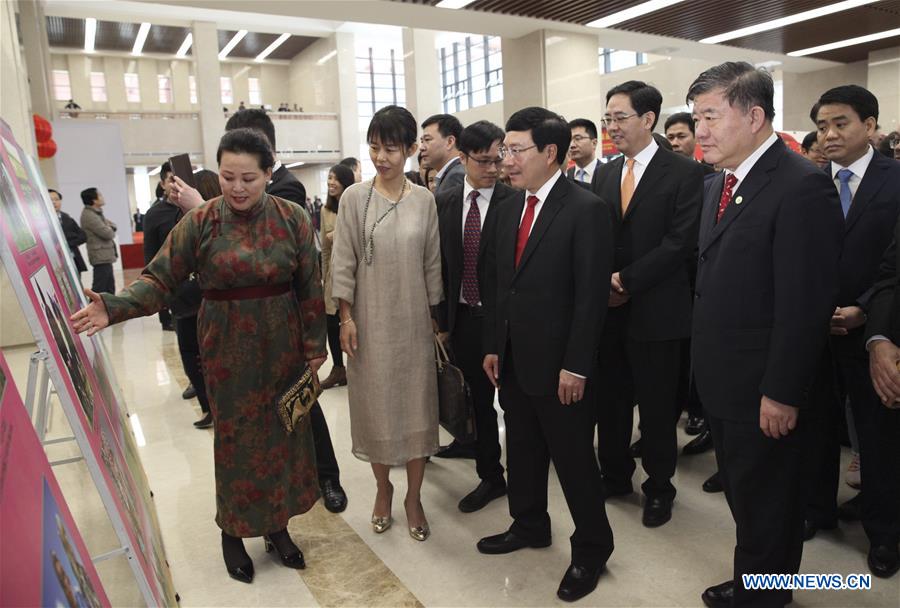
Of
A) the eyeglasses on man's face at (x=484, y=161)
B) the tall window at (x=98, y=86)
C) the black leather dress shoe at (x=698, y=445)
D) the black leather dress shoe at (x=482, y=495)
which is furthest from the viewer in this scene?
the tall window at (x=98, y=86)

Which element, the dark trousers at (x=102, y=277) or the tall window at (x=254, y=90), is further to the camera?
the tall window at (x=254, y=90)

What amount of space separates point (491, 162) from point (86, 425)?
77.4 inches

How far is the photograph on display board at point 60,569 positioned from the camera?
2.43 feet

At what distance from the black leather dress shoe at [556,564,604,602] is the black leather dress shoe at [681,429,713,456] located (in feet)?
4.66

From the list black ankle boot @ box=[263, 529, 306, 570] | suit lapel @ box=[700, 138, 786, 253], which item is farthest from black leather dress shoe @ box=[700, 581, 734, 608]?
black ankle boot @ box=[263, 529, 306, 570]

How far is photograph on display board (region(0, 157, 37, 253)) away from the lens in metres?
1.37

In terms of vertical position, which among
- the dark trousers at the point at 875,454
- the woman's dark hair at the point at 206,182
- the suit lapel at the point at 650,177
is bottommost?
the dark trousers at the point at 875,454

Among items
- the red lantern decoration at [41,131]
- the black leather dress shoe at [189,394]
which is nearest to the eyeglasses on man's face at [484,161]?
the black leather dress shoe at [189,394]

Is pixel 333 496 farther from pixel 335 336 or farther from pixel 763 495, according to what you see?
pixel 335 336

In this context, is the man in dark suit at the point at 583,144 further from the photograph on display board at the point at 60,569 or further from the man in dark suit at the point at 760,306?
the photograph on display board at the point at 60,569

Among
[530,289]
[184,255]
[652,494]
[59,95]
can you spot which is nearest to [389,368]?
[530,289]

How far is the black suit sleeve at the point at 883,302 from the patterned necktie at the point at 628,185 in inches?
38.3

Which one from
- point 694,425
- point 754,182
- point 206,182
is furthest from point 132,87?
point 754,182

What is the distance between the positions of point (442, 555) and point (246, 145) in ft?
5.68
